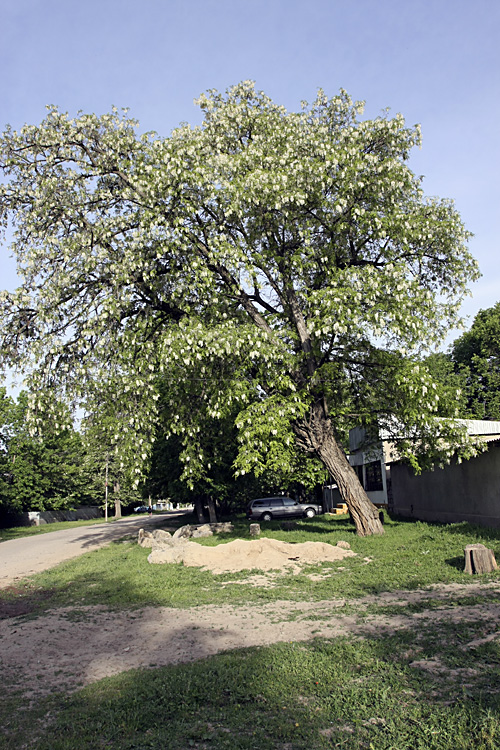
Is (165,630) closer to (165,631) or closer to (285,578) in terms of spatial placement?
(165,631)

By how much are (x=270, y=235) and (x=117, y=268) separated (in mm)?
4848

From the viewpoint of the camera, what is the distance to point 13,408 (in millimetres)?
54250

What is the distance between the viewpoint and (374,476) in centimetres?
3231

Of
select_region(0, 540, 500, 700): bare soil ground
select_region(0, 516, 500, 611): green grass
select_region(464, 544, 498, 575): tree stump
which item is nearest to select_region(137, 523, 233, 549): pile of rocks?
select_region(0, 516, 500, 611): green grass

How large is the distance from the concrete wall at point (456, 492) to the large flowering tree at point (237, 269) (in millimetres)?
2776

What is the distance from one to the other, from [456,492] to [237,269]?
11.3m

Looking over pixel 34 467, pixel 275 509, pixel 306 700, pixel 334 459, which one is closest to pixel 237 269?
pixel 334 459

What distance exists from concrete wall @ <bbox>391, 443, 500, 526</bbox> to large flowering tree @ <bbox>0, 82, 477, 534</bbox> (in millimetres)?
2776

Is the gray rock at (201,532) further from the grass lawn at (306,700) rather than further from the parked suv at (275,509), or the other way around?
the grass lawn at (306,700)

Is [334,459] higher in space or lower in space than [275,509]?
higher

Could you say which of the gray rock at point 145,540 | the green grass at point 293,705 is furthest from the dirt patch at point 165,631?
the gray rock at point 145,540

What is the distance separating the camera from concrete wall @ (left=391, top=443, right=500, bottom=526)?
17.0m

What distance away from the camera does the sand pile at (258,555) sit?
45.1 ft

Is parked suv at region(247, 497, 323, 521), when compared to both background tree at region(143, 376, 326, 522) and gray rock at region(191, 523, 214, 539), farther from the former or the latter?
gray rock at region(191, 523, 214, 539)
